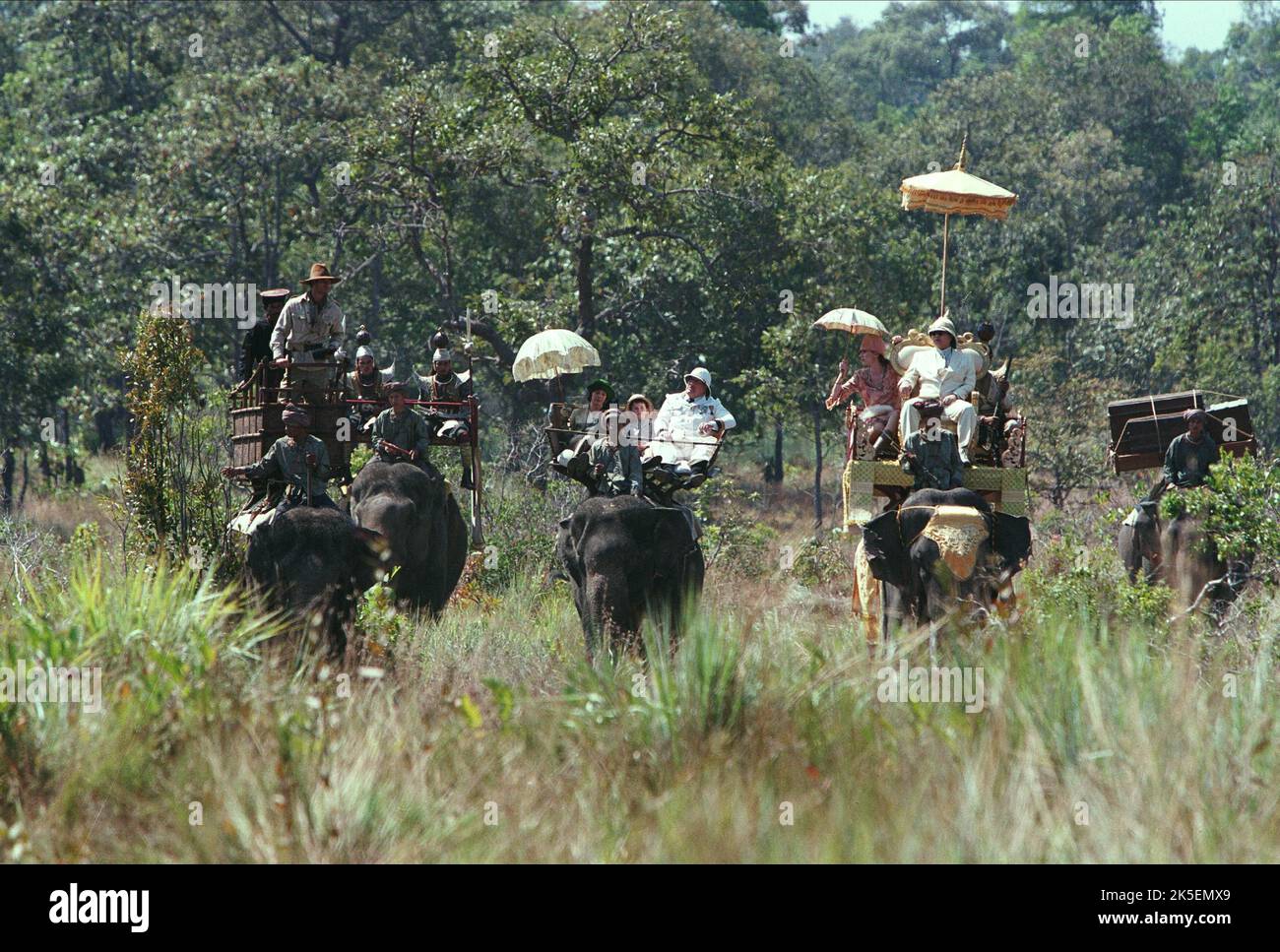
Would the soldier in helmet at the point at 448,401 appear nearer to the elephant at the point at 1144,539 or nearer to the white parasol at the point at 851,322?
the white parasol at the point at 851,322

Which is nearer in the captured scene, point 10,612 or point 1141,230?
point 10,612

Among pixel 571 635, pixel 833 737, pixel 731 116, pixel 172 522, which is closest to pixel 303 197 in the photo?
pixel 731 116

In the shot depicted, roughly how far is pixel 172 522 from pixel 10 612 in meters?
4.12

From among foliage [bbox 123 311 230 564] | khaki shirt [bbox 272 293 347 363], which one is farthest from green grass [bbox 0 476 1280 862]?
khaki shirt [bbox 272 293 347 363]

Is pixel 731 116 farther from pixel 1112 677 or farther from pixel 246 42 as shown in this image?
pixel 1112 677

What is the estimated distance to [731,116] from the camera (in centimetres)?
2889

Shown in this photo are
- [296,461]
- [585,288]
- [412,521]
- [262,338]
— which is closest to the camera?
[296,461]

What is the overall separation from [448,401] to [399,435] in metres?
0.94

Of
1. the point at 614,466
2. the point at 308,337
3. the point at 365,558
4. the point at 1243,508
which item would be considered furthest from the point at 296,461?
the point at 1243,508

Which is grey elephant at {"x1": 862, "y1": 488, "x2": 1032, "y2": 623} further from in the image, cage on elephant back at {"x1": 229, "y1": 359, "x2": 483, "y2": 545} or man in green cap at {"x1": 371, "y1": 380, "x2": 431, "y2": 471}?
cage on elephant back at {"x1": 229, "y1": 359, "x2": 483, "y2": 545}

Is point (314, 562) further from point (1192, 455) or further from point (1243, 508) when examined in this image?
point (1192, 455)

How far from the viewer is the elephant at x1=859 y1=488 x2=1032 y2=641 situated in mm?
12414

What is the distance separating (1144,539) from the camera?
60.6ft
